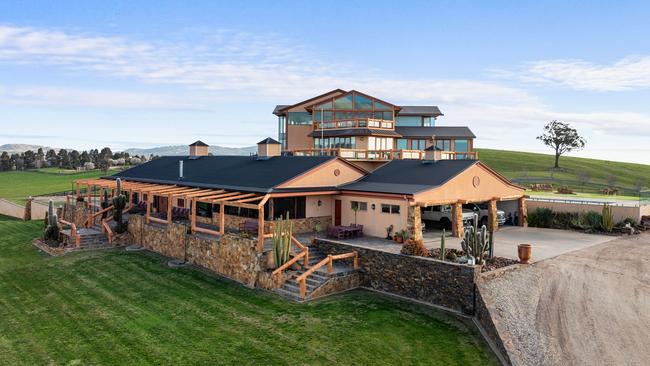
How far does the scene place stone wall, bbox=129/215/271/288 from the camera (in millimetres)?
20859

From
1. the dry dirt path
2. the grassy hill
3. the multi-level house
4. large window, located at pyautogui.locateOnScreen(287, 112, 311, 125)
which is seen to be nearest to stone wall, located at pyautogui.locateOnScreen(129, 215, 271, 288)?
the dry dirt path

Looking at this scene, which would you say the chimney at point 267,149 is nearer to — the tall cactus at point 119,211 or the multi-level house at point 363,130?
the multi-level house at point 363,130

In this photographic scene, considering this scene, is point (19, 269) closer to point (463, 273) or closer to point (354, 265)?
point (354, 265)

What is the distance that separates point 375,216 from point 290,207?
4512 millimetres

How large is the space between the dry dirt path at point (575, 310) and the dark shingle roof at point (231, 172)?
12337 millimetres

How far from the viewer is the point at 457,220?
25953 millimetres

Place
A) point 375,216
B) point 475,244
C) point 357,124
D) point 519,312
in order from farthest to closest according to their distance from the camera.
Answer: point 357,124
point 375,216
point 475,244
point 519,312

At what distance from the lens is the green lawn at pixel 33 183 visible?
60625 mm

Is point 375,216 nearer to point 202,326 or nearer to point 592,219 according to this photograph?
point 202,326

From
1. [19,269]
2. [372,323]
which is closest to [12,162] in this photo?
[19,269]

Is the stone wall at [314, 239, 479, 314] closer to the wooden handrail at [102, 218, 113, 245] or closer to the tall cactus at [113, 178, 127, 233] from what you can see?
the tall cactus at [113, 178, 127, 233]

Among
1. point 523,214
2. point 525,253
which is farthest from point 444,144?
point 525,253

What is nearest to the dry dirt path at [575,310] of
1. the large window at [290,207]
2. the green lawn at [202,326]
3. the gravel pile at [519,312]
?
the gravel pile at [519,312]

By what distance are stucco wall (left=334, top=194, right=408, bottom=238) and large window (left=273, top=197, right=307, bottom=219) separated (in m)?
2.23
